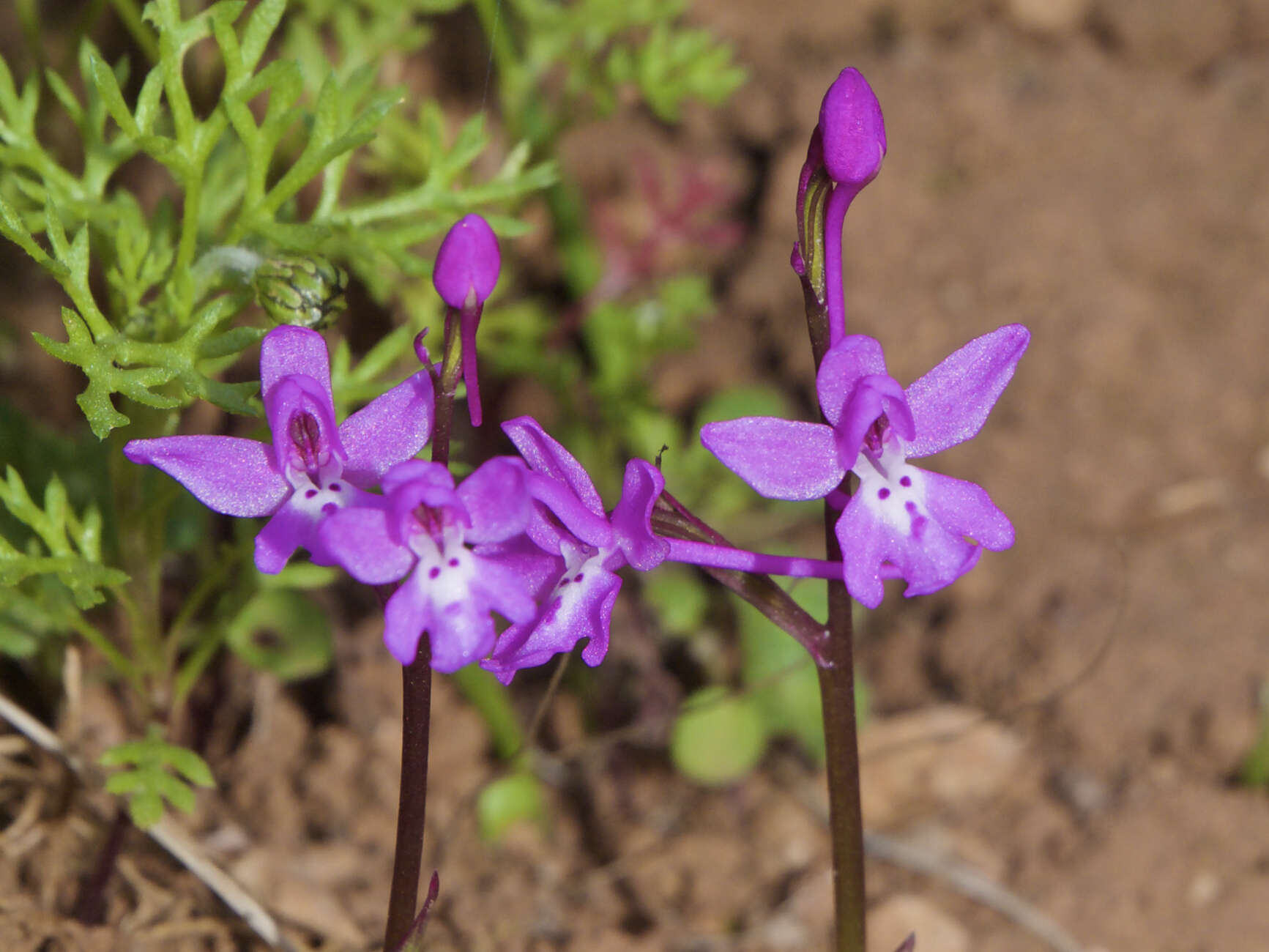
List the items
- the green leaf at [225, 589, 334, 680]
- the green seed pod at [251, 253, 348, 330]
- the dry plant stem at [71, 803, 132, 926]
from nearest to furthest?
the green seed pod at [251, 253, 348, 330]
the dry plant stem at [71, 803, 132, 926]
the green leaf at [225, 589, 334, 680]

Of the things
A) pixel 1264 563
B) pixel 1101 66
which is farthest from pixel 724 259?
pixel 1264 563

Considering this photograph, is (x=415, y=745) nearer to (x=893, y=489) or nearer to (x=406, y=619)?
(x=406, y=619)

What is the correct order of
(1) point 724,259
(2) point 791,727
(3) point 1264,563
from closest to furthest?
(2) point 791,727
(3) point 1264,563
(1) point 724,259

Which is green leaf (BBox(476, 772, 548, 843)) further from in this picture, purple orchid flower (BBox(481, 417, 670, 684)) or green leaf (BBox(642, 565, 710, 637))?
purple orchid flower (BBox(481, 417, 670, 684))

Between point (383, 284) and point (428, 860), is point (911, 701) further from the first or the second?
point (383, 284)

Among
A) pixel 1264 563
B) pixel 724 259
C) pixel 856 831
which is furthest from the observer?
pixel 724 259

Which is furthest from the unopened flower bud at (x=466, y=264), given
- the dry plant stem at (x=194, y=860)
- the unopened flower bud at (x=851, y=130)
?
the dry plant stem at (x=194, y=860)

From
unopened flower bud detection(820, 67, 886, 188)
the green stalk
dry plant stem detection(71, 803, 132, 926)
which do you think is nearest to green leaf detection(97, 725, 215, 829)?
dry plant stem detection(71, 803, 132, 926)
